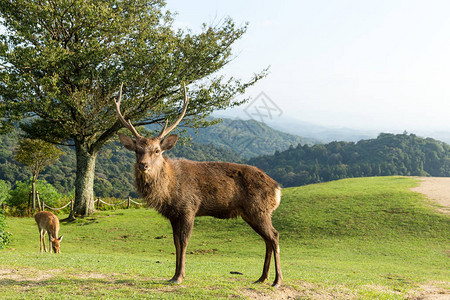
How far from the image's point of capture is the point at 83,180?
67.3ft

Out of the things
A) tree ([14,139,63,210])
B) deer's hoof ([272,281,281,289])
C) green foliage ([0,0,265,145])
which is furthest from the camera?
tree ([14,139,63,210])

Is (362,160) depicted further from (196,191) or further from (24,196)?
(196,191)

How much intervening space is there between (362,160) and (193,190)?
81.2 metres

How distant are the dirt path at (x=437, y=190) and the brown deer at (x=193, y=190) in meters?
15.4

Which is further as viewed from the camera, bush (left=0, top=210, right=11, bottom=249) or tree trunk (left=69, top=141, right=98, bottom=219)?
tree trunk (left=69, top=141, right=98, bottom=219)

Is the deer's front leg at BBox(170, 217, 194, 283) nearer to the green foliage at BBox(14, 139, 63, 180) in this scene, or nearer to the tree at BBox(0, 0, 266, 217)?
the tree at BBox(0, 0, 266, 217)

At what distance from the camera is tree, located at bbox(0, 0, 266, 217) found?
56.7ft

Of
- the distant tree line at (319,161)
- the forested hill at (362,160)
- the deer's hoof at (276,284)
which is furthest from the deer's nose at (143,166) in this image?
the forested hill at (362,160)

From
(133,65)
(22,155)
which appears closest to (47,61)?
(133,65)

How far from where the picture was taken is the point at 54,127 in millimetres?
19703

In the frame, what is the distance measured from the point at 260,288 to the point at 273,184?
72.0 inches

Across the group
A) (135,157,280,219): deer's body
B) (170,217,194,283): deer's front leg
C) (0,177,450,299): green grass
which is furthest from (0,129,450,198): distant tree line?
(170,217,194,283): deer's front leg

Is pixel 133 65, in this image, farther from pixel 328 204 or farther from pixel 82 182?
pixel 328 204

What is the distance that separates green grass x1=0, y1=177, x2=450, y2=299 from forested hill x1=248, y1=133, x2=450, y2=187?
1878 inches
